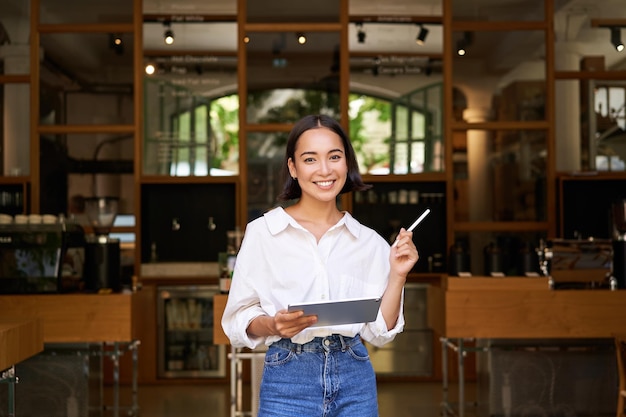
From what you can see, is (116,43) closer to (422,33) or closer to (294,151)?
(422,33)

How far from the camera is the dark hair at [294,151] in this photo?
2762mm

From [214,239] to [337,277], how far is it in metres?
5.83

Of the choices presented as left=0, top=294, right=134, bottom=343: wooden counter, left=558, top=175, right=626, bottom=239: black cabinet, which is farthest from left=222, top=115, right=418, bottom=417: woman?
left=558, top=175, right=626, bottom=239: black cabinet

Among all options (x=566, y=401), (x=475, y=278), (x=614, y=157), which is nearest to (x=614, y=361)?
(x=566, y=401)

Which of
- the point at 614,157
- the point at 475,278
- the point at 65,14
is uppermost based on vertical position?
the point at 65,14

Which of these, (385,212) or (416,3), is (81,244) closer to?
(385,212)

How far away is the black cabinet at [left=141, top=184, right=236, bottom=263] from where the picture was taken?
8438 mm

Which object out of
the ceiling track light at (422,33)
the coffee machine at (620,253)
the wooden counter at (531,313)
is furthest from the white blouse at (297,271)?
the ceiling track light at (422,33)

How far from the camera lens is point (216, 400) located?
25.5 feet

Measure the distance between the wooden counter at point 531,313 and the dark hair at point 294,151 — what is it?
3.57 meters

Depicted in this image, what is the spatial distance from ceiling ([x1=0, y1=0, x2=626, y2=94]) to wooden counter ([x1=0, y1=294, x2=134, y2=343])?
2728 millimetres

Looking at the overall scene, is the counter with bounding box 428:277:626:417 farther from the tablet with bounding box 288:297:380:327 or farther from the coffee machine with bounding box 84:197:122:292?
the tablet with bounding box 288:297:380:327

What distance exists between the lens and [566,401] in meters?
6.30

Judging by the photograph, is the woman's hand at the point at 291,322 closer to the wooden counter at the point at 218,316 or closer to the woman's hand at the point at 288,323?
the woman's hand at the point at 288,323
